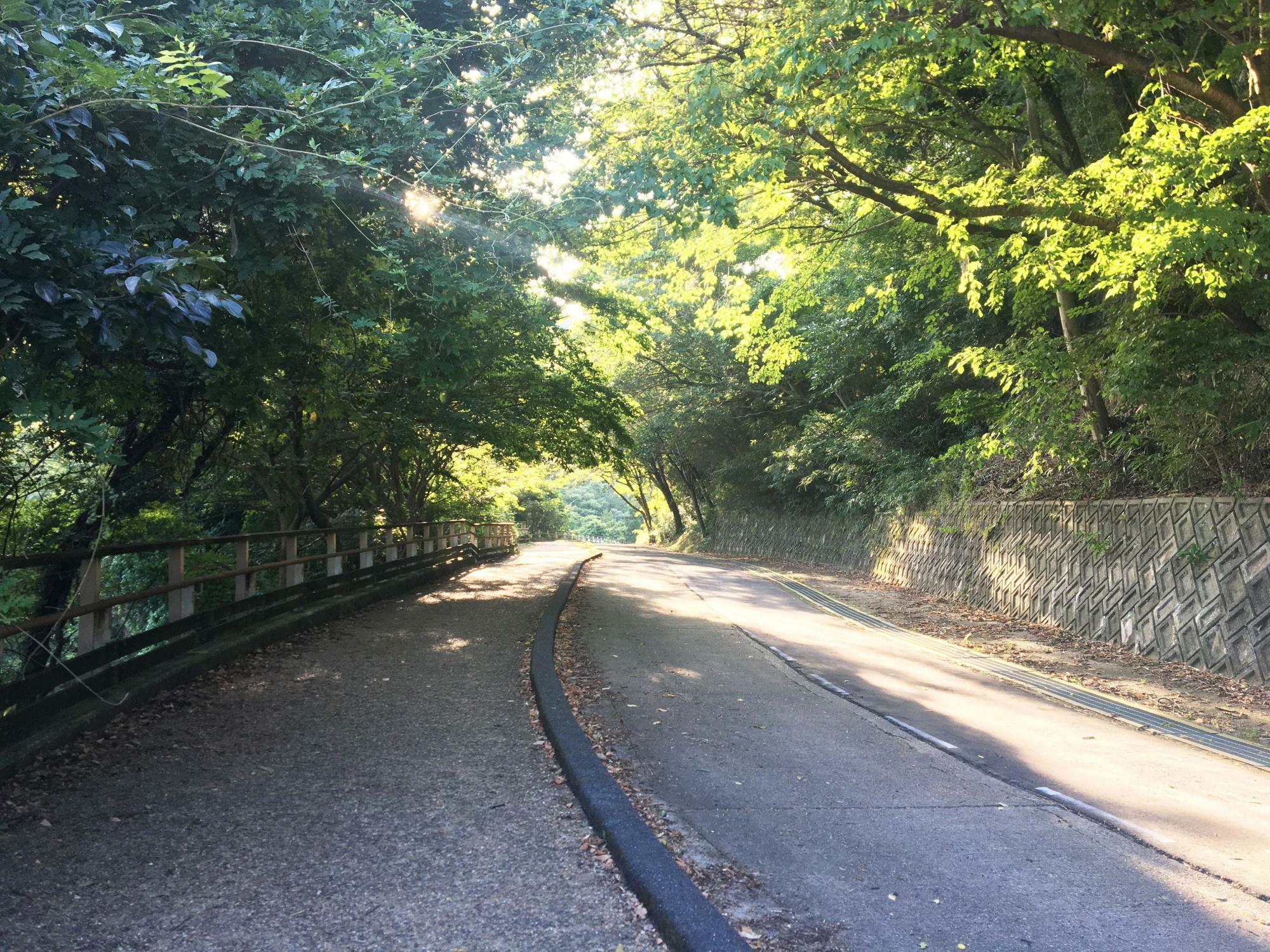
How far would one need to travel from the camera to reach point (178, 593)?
7027mm

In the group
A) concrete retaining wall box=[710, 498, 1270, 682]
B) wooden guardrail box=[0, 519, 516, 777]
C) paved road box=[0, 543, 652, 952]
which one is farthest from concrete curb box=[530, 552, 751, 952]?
concrete retaining wall box=[710, 498, 1270, 682]

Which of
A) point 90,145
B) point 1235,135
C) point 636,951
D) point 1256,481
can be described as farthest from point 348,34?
point 1256,481

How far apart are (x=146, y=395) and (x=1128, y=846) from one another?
340 inches

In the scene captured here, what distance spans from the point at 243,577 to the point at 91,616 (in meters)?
3.02

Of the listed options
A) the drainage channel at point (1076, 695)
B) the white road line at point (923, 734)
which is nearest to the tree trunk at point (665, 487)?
the drainage channel at point (1076, 695)

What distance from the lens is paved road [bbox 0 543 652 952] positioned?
3205mm

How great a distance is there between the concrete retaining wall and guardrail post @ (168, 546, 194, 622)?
10183 mm

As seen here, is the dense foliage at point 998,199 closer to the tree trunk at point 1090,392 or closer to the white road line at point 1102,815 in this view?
the tree trunk at point 1090,392

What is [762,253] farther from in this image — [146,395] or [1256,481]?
[146,395]

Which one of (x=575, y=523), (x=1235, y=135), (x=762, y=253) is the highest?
(x=762, y=253)

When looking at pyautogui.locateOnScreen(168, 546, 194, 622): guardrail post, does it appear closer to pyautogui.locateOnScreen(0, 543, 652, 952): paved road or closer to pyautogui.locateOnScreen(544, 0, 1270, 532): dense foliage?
pyautogui.locateOnScreen(0, 543, 652, 952): paved road

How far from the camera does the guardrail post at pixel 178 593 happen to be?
6945mm

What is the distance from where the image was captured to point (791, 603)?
1538 cm

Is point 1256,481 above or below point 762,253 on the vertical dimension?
below
